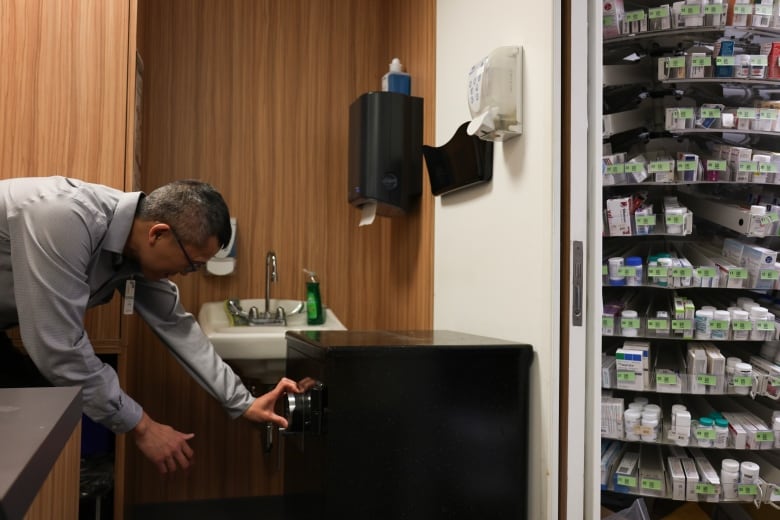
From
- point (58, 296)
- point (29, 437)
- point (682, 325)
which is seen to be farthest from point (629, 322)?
point (29, 437)

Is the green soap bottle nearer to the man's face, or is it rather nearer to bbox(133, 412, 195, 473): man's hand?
the man's face

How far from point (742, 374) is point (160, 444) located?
1870 millimetres

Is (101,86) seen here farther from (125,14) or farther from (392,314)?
(392,314)

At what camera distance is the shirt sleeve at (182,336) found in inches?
72.3

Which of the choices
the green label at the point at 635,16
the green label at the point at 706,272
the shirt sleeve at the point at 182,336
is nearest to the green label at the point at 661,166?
the green label at the point at 706,272

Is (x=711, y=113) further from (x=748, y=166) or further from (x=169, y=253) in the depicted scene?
(x=169, y=253)

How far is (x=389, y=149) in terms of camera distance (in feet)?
7.79

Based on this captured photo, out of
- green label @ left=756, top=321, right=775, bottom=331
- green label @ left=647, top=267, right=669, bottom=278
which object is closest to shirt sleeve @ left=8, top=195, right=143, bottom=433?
green label @ left=647, top=267, right=669, bottom=278

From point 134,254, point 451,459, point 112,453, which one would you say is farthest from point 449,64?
point 112,453

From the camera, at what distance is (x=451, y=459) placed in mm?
1447

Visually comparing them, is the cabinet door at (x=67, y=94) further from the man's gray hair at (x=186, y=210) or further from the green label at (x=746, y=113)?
the green label at (x=746, y=113)

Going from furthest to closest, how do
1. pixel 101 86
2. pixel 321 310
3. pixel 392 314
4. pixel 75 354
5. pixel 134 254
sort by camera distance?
pixel 392 314
pixel 321 310
pixel 101 86
pixel 134 254
pixel 75 354

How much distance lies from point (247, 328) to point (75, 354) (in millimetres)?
873

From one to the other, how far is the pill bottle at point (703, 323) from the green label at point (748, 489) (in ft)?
1.70
